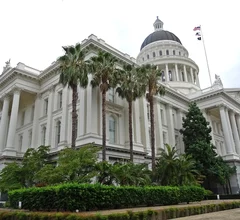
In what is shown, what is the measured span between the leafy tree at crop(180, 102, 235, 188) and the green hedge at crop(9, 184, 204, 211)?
17342 millimetres

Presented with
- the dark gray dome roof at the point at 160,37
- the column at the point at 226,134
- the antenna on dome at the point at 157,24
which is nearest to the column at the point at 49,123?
the column at the point at 226,134

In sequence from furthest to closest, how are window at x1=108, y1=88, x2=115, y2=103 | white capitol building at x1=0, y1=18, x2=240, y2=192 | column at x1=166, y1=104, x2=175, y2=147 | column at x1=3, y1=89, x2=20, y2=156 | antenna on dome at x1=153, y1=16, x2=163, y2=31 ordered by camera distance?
antenna on dome at x1=153, y1=16, x2=163, y2=31 → column at x1=166, y1=104, x2=175, y2=147 → column at x1=3, y1=89, x2=20, y2=156 → window at x1=108, y1=88, x2=115, y2=103 → white capitol building at x1=0, y1=18, x2=240, y2=192

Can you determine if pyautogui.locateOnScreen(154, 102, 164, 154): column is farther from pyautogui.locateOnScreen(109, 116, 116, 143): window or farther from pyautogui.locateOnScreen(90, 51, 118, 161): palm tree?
pyautogui.locateOnScreen(90, 51, 118, 161): palm tree

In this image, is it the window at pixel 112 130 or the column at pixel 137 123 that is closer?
the window at pixel 112 130

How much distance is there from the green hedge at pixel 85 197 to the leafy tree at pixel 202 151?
683 inches

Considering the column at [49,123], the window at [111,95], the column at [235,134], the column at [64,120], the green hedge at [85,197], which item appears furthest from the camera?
the column at [235,134]

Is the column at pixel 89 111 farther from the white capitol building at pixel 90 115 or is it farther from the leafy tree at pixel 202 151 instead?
the leafy tree at pixel 202 151

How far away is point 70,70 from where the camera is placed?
23.2 metres

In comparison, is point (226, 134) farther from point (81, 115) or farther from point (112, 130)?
point (81, 115)

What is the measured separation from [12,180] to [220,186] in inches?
1168

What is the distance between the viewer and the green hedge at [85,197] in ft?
43.5

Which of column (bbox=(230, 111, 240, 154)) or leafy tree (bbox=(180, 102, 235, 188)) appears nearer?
leafy tree (bbox=(180, 102, 235, 188))

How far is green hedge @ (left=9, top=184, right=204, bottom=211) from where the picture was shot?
1325 cm

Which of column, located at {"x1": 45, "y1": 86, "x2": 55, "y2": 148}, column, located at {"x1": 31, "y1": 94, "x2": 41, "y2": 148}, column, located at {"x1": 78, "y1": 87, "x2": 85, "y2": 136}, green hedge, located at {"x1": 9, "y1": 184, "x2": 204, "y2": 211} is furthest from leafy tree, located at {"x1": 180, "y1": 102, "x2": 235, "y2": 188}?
column, located at {"x1": 31, "y1": 94, "x2": 41, "y2": 148}
